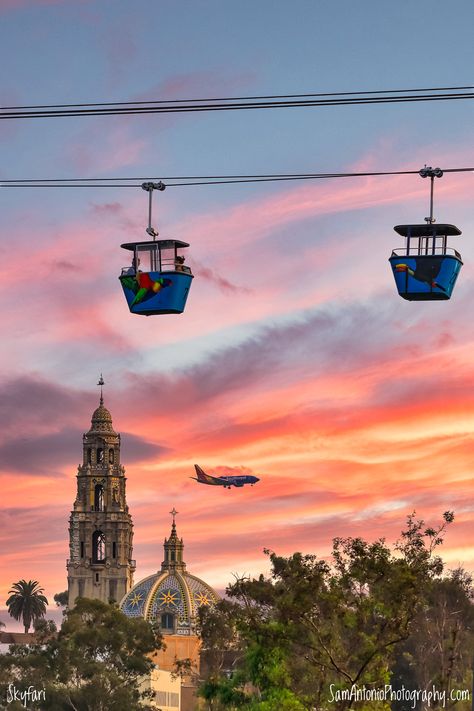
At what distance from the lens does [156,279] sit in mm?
53156

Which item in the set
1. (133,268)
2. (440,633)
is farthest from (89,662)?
(133,268)

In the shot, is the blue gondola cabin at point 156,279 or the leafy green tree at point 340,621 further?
the leafy green tree at point 340,621

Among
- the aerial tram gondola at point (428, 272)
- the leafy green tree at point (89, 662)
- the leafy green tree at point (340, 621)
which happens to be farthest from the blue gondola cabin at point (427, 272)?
the leafy green tree at point (89, 662)

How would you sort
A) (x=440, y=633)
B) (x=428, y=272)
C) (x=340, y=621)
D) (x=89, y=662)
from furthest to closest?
(x=440, y=633), (x=89, y=662), (x=340, y=621), (x=428, y=272)

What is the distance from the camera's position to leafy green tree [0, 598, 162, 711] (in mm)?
133000

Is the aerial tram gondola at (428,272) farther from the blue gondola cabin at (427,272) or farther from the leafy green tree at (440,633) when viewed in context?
the leafy green tree at (440,633)

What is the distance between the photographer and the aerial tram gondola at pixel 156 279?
52812 mm

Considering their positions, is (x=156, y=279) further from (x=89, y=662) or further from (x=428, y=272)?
(x=89, y=662)

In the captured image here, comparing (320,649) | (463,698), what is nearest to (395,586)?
(320,649)

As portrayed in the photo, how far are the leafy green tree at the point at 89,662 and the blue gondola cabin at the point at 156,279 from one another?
8250 cm

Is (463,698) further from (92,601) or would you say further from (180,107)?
(180,107)

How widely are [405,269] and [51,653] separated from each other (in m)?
92.1

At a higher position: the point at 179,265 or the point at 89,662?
the point at 179,265

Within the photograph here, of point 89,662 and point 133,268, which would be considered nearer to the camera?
point 133,268
